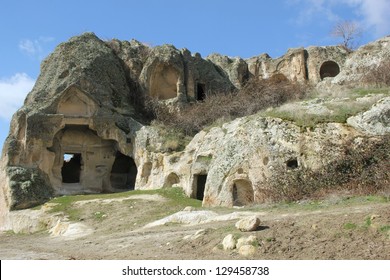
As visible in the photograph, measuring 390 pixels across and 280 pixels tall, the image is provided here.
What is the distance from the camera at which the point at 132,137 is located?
2583 centimetres

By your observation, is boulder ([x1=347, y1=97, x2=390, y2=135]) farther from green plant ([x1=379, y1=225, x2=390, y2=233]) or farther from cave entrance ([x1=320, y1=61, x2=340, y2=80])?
cave entrance ([x1=320, y1=61, x2=340, y2=80])

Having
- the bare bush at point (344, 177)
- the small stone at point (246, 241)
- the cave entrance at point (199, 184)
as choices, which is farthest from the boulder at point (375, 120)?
the small stone at point (246, 241)

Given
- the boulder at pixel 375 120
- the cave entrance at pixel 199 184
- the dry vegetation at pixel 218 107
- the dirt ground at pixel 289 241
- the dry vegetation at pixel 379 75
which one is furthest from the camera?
the dry vegetation at pixel 218 107

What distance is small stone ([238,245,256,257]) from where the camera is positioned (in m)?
8.30

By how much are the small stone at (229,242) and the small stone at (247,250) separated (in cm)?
30

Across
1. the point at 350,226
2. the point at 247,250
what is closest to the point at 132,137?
the point at 247,250

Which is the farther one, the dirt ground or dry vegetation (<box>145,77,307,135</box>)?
dry vegetation (<box>145,77,307,135</box>)

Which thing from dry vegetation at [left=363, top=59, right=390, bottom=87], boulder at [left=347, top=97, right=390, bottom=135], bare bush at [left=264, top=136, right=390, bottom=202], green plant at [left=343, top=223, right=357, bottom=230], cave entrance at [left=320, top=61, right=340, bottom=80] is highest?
cave entrance at [left=320, top=61, right=340, bottom=80]

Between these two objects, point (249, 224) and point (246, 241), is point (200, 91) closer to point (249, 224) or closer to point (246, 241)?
point (249, 224)

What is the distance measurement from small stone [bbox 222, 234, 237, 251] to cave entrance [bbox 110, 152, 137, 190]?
20.4m

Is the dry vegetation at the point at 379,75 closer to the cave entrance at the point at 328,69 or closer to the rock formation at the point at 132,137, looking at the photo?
the rock formation at the point at 132,137

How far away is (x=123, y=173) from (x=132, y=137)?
184 inches

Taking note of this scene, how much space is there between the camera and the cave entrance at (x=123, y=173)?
95.8ft

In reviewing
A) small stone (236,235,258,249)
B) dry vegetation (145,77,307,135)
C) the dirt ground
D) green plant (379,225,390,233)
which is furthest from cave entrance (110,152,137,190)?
green plant (379,225,390,233)
